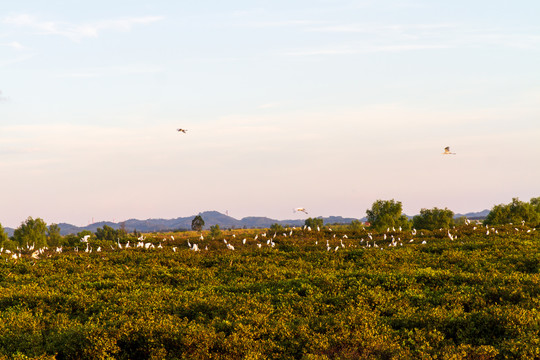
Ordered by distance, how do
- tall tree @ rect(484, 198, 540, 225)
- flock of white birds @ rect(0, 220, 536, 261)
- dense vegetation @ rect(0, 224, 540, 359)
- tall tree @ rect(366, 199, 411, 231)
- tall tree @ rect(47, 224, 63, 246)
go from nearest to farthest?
1. dense vegetation @ rect(0, 224, 540, 359)
2. flock of white birds @ rect(0, 220, 536, 261)
3. tall tree @ rect(484, 198, 540, 225)
4. tall tree @ rect(366, 199, 411, 231)
5. tall tree @ rect(47, 224, 63, 246)

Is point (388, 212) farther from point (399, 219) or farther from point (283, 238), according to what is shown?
point (283, 238)

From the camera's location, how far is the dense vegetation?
15.7 metres

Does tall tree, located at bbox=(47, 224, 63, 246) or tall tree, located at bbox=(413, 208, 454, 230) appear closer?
tall tree, located at bbox=(413, 208, 454, 230)

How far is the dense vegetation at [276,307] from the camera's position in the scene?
51.6 feet

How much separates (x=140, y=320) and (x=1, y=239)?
260 feet

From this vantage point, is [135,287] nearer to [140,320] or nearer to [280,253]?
[140,320]

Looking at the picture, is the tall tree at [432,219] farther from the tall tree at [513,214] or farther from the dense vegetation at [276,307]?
the dense vegetation at [276,307]

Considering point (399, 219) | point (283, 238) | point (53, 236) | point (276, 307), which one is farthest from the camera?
point (53, 236)

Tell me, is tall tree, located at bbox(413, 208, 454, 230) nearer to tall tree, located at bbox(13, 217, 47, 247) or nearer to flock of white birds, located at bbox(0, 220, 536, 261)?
flock of white birds, located at bbox(0, 220, 536, 261)

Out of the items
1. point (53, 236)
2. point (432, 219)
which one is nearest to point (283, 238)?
point (432, 219)

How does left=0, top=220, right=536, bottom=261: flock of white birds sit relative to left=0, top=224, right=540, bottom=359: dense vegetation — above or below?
above

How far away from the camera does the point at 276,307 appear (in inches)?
827

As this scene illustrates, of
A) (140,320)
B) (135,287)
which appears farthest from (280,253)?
(140,320)

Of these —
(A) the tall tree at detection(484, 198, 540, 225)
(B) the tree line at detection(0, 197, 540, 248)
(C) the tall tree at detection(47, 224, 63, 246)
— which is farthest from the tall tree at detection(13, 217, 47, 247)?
(A) the tall tree at detection(484, 198, 540, 225)
